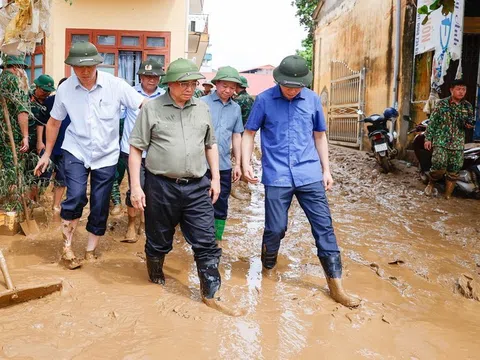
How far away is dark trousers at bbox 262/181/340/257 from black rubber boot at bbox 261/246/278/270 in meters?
0.08

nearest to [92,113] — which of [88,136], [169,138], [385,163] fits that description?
[88,136]

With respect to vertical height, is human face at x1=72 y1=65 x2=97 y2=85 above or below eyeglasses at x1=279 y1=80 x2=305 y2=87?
above

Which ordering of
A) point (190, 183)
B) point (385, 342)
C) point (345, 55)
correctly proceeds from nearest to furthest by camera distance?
point (385, 342)
point (190, 183)
point (345, 55)

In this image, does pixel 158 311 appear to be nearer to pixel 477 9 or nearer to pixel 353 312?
pixel 353 312

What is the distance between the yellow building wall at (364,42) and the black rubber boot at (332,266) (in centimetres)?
705

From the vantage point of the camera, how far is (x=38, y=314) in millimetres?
3318

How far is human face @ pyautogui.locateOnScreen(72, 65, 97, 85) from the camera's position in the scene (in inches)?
164

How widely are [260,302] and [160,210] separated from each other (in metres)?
0.96

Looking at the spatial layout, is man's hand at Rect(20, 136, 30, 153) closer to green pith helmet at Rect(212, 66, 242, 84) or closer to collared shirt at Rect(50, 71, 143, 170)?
collared shirt at Rect(50, 71, 143, 170)

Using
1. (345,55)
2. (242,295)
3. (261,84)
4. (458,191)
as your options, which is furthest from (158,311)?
(261,84)

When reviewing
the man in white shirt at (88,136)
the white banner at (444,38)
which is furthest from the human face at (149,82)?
the white banner at (444,38)

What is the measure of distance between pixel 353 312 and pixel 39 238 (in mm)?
3203

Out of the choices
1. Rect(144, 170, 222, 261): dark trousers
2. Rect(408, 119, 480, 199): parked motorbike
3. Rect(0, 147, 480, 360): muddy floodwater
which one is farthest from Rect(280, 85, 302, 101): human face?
Rect(408, 119, 480, 199): parked motorbike

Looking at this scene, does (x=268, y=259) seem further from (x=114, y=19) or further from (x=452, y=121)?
(x=114, y=19)
